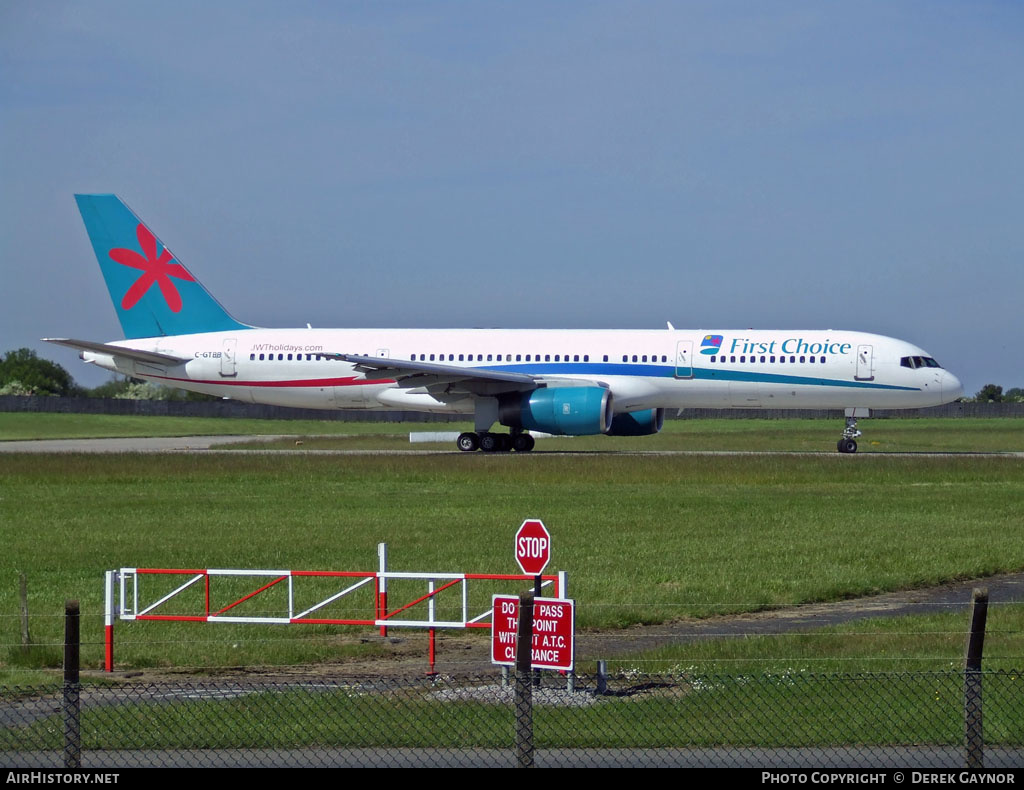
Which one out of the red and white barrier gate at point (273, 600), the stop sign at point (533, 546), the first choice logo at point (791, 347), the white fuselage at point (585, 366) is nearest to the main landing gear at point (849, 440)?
the white fuselage at point (585, 366)

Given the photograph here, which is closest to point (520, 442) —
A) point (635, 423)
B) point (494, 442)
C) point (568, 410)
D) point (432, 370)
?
point (494, 442)

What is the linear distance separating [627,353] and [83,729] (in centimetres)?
3273

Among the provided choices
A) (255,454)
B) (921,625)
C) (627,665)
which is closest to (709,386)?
(255,454)

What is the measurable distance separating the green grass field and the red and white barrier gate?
347mm

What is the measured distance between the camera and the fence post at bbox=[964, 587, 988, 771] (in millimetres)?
8867

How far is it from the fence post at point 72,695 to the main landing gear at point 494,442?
3433 centimetres

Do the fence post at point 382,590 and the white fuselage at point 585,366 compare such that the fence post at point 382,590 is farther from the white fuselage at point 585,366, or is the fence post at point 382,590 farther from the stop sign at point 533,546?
the white fuselage at point 585,366

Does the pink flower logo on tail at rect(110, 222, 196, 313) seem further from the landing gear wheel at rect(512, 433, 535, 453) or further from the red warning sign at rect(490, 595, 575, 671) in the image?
the red warning sign at rect(490, 595, 575, 671)

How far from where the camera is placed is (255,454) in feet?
142

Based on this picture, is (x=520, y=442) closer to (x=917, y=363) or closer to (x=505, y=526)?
(x=917, y=363)

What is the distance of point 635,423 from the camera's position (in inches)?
1727

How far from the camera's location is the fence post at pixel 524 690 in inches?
340

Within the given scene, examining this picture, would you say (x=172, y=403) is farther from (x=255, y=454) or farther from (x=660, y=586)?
(x=660, y=586)
